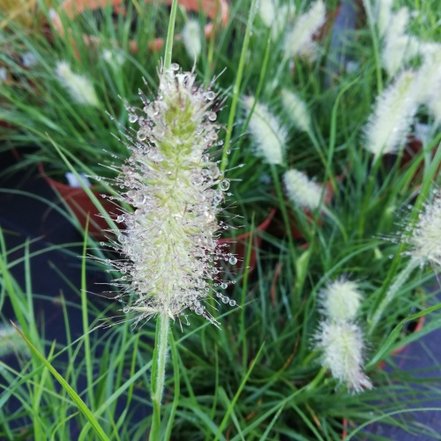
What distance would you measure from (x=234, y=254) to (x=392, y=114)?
0.39 m

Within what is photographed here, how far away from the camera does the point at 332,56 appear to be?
130 cm

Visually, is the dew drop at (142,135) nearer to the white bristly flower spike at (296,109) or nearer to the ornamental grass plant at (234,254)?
the ornamental grass plant at (234,254)

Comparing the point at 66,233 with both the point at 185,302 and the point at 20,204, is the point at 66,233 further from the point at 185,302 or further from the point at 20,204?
the point at 185,302

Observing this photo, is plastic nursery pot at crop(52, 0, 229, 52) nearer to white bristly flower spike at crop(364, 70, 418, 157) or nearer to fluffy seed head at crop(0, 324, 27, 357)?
white bristly flower spike at crop(364, 70, 418, 157)

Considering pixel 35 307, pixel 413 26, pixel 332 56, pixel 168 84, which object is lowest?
pixel 35 307

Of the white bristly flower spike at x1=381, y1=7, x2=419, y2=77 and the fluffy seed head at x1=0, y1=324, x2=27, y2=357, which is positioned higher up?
the white bristly flower spike at x1=381, y1=7, x2=419, y2=77

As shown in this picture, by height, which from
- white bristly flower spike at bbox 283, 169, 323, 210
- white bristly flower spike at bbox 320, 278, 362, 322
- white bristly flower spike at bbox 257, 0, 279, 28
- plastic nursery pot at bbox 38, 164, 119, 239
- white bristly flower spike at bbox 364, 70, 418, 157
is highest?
white bristly flower spike at bbox 257, 0, 279, 28

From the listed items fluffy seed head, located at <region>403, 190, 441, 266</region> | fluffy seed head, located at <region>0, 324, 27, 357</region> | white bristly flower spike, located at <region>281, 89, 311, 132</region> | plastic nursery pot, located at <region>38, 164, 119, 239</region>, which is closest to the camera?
fluffy seed head, located at <region>403, 190, 441, 266</region>

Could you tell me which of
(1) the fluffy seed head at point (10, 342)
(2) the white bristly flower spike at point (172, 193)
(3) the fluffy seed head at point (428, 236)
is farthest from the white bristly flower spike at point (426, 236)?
(1) the fluffy seed head at point (10, 342)

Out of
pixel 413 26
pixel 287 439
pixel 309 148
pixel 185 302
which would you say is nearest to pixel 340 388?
pixel 287 439

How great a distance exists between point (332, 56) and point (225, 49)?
0.25m

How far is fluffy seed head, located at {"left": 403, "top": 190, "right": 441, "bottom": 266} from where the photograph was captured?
0.60 meters

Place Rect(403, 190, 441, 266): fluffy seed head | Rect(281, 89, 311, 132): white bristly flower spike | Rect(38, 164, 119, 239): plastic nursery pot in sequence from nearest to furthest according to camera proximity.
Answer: Rect(403, 190, 441, 266): fluffy seed head → Rect(281, 89, 311, 132): white bristly flower spike → Rect(38, 164, 119, 239): plastic nursery pot

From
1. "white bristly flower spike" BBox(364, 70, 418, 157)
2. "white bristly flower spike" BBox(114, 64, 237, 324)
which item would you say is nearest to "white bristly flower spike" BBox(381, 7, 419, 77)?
"white bristly flower spike" BBox(364, 70, 418, 157)
